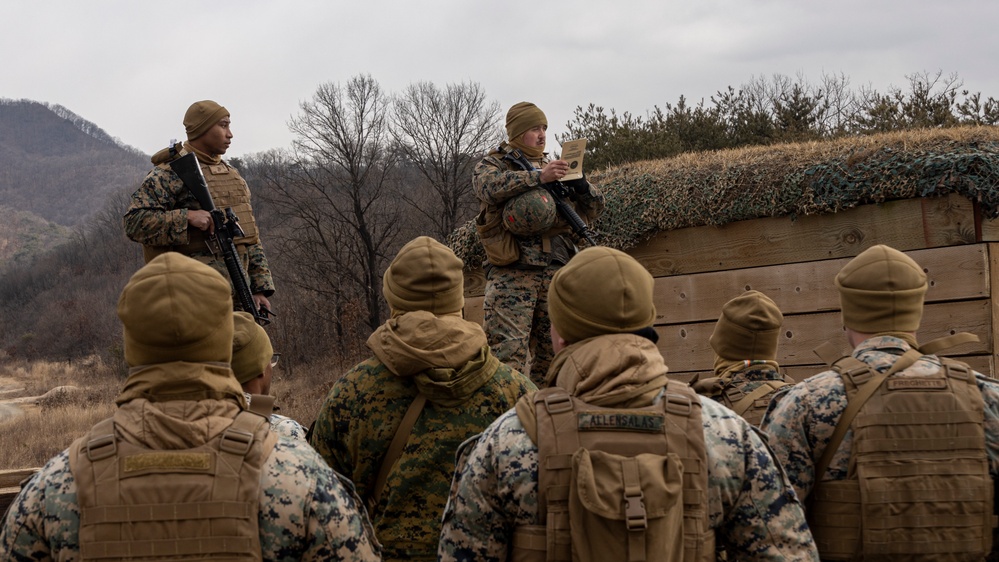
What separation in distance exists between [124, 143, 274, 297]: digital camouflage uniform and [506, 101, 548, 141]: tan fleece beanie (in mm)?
2044

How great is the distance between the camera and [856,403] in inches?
136

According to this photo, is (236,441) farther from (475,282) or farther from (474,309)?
(475,282)

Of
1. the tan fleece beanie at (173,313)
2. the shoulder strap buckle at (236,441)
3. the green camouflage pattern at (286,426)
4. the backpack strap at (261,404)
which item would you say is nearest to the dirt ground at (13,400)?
the green camouflage pattern at (286,426)

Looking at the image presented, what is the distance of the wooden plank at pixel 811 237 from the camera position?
22.2ft

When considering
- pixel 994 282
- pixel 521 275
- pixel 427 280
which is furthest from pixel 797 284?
pixel 427 280

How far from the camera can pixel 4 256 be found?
7931 centimetres

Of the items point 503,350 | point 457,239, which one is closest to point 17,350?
point 457,239

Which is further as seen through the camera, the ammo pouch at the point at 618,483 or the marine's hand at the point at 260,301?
the marine's hand at the point at 260,301

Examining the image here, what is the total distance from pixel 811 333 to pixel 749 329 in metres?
3.04

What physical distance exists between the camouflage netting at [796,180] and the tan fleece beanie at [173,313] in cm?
568

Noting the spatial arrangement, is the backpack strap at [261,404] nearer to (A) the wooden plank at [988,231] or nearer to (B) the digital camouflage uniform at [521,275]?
(B) the digital camouflage uniform at [521,275]

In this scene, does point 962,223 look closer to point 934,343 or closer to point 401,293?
point 934,343

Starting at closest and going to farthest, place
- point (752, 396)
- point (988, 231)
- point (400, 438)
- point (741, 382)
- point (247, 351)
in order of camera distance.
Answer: point (400, 438)
point (247, 351)
point (752, 396)
point (741, 382)
point (988, 231)

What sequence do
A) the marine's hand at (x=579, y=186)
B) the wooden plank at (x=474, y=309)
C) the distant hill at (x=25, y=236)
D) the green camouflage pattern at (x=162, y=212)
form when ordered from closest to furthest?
the green camouflage pattern at (x=162, y=212) < the marine's hand at (x=579, y=186) < the wooden plank at (x=474, y=309) < the distant hill at (x=25, y=236)
